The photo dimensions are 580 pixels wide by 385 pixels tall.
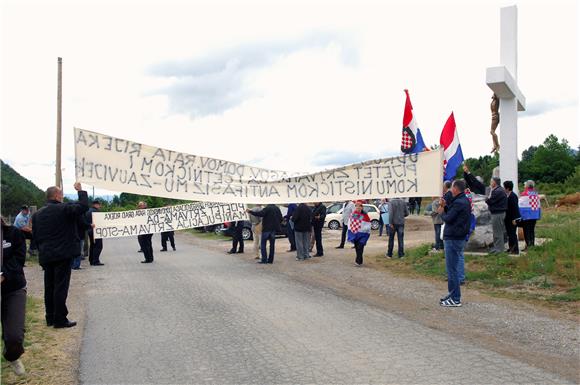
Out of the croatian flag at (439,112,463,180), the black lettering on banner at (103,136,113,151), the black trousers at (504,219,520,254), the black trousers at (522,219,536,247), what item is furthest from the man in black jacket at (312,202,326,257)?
the black lettering on banner at (103,136,113,151)

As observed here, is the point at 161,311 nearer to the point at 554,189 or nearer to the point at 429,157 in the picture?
the point at 429,157

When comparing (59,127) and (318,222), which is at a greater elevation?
(59,127)

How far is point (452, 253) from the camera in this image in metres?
8.70

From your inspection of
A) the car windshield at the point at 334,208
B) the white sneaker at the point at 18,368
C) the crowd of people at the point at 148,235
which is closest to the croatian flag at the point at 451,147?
the crowd of people at the point at 148,235

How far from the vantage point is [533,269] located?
1059cm

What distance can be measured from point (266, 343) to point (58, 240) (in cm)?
339

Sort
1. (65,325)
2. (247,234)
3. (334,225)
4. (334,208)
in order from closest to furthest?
(65,325)
(247,234)
(334,225)
(334,208)

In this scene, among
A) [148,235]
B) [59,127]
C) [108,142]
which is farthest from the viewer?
[59,127]

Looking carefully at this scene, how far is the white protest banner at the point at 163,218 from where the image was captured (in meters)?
13.8

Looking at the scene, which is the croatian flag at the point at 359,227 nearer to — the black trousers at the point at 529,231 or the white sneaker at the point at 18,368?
the black trousers at the point at 529,231

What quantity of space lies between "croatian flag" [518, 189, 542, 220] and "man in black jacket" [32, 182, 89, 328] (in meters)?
9.90

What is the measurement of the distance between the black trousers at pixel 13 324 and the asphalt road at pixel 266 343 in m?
0.71

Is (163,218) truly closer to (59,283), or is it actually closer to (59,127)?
(59,283)

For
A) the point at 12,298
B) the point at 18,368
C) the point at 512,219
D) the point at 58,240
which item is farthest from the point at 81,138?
the point at 512,219
